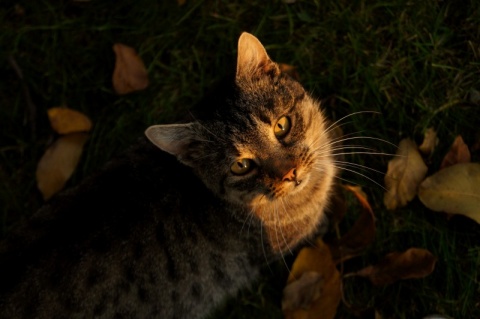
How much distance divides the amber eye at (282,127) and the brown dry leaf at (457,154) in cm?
92

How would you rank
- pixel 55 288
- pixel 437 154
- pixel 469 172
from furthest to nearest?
pixel 437 154
pixel 469 172
pixel 55 288

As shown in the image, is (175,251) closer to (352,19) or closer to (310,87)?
(310,87)

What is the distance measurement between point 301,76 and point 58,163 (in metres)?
1.44

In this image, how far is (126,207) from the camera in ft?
6.70

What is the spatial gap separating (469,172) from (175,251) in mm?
1401

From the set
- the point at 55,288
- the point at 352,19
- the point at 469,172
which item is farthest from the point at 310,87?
the point at 55,288

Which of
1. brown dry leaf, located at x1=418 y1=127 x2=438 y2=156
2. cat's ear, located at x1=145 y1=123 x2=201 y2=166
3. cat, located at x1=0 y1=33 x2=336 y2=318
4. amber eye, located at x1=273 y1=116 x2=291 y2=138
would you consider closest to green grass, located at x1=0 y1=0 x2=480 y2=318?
brown dry leaf, located at x1=418 y1=127 x2=438 y2=156

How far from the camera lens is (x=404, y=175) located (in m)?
2.48

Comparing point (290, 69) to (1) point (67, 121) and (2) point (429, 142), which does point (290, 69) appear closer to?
(2) point (429, 142)

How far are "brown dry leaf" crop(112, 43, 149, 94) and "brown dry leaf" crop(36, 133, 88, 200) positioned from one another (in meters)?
0.38

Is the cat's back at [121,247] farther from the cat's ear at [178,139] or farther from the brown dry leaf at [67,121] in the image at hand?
the brown dry leaf at [67,121]

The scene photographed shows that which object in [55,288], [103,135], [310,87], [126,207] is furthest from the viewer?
[103,135]

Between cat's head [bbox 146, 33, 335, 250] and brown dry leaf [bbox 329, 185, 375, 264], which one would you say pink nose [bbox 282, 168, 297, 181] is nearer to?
cat's head [bbox 146, 33, 335, 250]

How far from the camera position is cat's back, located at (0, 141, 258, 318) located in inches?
75.3
